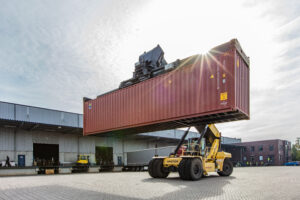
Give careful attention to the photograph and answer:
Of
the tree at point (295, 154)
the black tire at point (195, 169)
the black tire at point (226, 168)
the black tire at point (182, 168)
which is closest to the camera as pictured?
the black tire at point (195, 169)

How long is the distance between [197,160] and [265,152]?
46.0 meters

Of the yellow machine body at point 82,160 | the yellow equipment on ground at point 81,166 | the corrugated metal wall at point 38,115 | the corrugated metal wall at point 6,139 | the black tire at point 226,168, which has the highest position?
the corrugated metal wall at point 38,115

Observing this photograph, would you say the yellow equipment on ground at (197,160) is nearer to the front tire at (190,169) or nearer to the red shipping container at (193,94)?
the front tire at (190,169)

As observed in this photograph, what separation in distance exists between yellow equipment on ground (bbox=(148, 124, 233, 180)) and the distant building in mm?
41199

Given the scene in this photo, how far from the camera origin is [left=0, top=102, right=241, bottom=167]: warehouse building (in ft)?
78.0

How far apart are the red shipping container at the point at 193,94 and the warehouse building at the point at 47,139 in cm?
883

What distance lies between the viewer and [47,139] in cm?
2830

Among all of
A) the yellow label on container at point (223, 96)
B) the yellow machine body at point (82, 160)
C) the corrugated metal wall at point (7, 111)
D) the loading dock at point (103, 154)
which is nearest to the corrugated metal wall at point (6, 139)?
the corrugated metal wall at point (7, 111)

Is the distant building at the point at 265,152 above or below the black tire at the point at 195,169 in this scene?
below

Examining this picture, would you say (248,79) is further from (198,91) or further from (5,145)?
(5,145)

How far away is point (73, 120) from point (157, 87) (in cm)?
1524

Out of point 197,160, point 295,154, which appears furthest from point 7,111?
A: point 295,154

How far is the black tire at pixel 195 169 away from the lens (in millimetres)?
Result: 11758

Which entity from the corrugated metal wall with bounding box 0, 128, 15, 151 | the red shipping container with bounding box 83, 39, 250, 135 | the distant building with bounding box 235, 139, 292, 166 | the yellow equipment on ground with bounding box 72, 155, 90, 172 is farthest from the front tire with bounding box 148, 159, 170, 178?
the distant building with bounding box 235, 139, 292, 166
